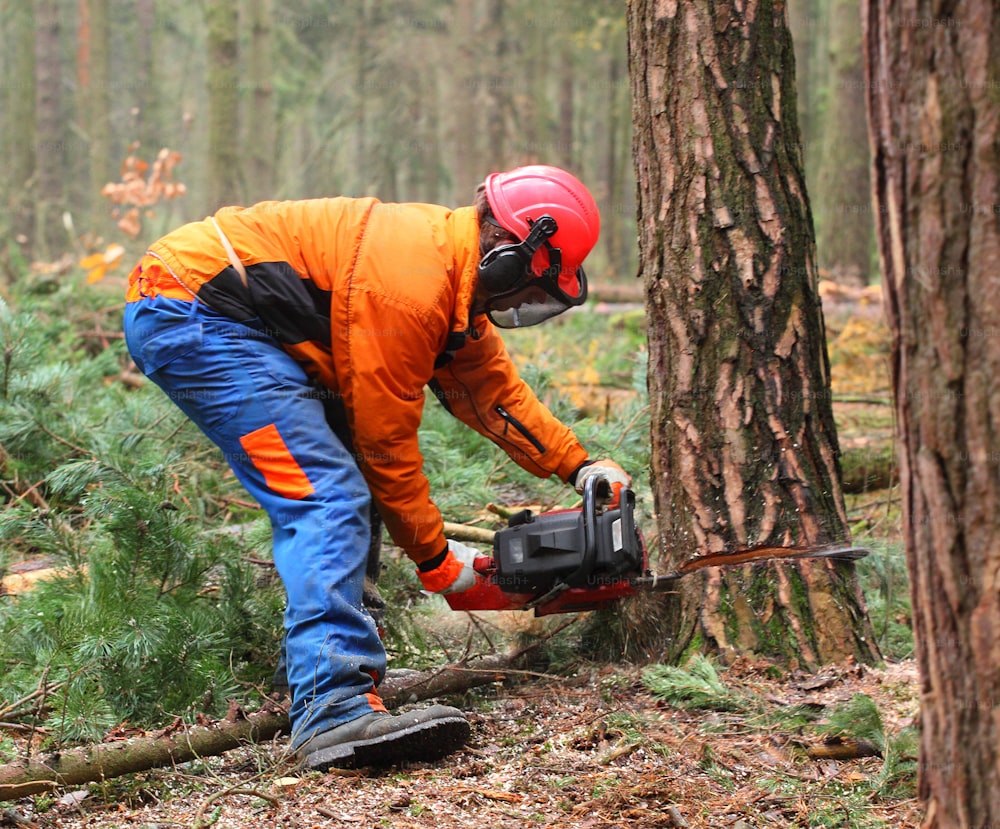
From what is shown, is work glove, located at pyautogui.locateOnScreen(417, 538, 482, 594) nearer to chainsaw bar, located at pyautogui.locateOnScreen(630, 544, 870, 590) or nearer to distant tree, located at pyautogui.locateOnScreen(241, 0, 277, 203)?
chainsaw bar, located at pyautogui.locateOnScreen(630, 544, 870, 590)

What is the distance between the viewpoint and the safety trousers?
2859mm

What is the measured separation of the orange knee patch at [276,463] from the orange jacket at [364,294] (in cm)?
23

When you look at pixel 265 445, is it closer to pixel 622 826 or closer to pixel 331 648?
pixel 331 648

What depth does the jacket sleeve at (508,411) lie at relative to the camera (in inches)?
144

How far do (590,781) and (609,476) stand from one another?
120 cm

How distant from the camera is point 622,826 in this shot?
2.36 metres

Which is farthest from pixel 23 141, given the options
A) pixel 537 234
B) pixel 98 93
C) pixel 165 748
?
pixel 165 748

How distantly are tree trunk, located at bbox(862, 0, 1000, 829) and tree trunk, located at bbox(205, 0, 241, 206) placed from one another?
1004 cm

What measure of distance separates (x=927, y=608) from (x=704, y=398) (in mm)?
1691

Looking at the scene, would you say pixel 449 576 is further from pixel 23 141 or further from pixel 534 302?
pixel 23 141

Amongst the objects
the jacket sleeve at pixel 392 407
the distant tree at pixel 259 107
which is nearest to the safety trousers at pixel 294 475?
the jacket sleeve at pixel 392 407

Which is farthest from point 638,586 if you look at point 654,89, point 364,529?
point 654,89

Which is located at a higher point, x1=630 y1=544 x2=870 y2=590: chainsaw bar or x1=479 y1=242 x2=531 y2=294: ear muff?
x1=479 y1=242 x2=531 y2=294: ear muff

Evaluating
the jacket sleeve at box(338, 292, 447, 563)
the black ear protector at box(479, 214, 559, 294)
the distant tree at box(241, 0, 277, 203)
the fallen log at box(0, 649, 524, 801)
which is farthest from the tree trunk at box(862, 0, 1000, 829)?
the distant tree at box(241, 0, 277, 203)
